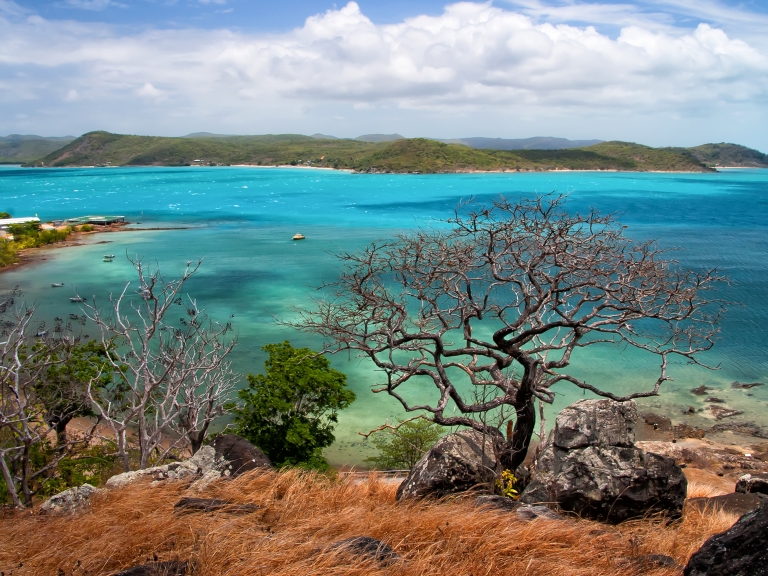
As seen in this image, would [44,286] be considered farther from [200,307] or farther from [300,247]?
[300,247]

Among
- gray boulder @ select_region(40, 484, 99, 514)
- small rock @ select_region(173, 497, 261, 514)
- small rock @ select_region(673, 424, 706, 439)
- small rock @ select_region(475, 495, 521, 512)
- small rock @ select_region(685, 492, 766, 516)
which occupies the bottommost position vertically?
small rock @ select_region(673, 424, 706, 439)

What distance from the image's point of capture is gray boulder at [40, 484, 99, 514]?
7.31m

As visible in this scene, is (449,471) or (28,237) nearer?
(449,471)

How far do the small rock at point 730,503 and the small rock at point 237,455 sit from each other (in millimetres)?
6895

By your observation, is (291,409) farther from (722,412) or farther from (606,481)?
(722,412)

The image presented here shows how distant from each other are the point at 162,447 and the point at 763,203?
368ft

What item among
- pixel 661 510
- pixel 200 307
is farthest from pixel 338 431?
pixel 200 307

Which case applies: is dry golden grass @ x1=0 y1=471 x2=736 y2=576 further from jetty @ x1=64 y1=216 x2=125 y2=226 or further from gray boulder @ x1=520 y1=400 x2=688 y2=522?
jetty @ x1=64 y1=216 x2=125 y2=226

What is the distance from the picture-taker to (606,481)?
7.94 metres

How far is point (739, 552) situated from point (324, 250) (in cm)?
4941

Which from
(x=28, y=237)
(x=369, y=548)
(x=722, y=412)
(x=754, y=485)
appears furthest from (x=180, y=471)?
(x=28, y=237)

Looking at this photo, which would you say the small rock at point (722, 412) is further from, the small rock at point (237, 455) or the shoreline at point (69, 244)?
the shoreline at point (69, 244)

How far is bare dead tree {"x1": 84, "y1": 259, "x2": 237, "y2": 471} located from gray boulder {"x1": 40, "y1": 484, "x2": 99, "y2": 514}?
3.44 metres

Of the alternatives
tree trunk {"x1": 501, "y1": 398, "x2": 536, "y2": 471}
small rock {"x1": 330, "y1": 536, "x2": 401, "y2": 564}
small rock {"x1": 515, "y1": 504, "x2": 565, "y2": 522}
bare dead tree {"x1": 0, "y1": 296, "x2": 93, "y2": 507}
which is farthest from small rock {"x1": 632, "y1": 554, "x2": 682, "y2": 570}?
bare dead tree {"x1": 0, "y1": 296, "x2": 93, "y2": 507}
